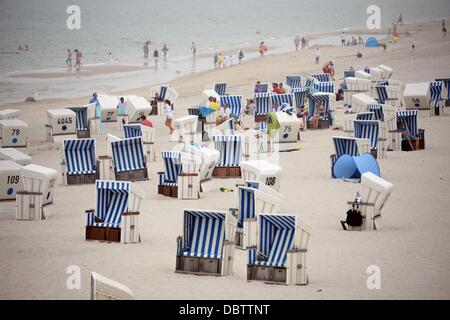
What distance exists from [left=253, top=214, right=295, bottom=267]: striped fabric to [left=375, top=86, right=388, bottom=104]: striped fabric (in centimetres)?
1865

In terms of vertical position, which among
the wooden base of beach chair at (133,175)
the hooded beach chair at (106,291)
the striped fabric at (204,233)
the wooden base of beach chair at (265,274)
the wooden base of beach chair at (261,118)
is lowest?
the wooden base of beach chair at (265,274)

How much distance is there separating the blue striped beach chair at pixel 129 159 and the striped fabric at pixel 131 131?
1.93m

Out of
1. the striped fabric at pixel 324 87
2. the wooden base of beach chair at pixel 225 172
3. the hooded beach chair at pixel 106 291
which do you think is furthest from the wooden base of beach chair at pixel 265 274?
the striped fabric at pixel 324 87

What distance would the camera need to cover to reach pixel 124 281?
47.5ft

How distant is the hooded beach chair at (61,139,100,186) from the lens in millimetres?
23109

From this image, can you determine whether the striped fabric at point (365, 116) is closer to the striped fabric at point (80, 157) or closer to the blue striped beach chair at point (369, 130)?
the blue striped beach chair at point (369, 130)

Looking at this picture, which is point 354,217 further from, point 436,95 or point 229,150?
point 436,95

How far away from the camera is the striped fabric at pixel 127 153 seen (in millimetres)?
23031

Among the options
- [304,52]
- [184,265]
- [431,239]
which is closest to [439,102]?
[431,239]

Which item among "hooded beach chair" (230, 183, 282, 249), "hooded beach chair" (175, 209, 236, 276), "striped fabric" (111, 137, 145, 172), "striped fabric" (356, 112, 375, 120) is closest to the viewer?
"hooded beach chair" (175, 209, 236, 276)

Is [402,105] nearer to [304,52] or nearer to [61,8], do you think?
[304,52]

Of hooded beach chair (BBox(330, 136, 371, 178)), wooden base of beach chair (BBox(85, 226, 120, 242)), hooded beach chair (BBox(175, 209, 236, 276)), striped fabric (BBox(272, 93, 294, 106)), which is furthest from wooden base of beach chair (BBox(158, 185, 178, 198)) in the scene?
striped fabric (BBox(272, 93, 294, 106))

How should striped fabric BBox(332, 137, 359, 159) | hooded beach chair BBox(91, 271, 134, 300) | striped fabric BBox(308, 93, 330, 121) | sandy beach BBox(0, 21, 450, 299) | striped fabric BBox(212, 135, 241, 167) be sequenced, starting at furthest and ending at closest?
striped fabric BBox(308, 93, 330, 121), striped fabric BBox(212, 135, 241, 167), striped fabric BBox(332, 137, 359, 159), sandy beach BBox(0, 21, 450, 299), hooded beach chair BBox(91, 271, 134, 300)

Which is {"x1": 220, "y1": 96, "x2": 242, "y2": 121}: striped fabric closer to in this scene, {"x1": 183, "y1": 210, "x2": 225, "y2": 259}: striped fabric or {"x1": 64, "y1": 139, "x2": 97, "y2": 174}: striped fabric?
{"x1": 64, "y1": 139, "x2": 97, "y2": 174}: striped fabric
